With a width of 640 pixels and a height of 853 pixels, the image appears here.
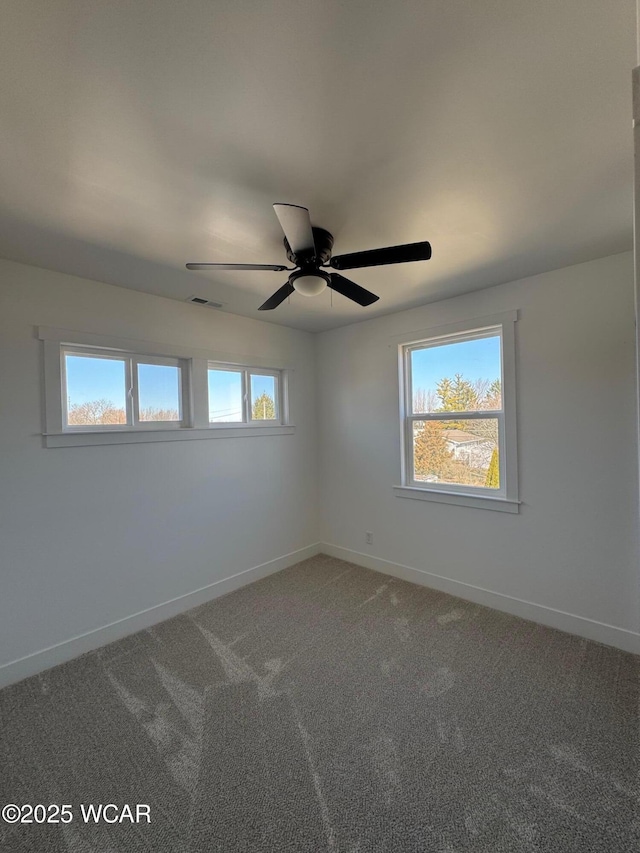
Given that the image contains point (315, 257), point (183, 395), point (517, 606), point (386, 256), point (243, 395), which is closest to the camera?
point (386, 256)

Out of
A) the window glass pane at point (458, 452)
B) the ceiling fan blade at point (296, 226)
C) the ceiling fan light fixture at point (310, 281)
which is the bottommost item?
the window glass pane at point (458, 452)

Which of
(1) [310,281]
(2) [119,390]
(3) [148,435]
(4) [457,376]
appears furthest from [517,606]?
(2) [119,390]

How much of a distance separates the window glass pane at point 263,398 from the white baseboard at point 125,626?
149 cm

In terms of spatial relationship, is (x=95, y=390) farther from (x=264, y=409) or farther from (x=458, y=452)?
(x=458, y=452)

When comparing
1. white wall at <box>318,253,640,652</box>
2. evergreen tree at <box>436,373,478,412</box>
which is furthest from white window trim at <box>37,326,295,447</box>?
evergreen tree at <box>436,373,478,412</box>

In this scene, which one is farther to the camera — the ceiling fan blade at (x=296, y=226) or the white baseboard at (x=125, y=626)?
the white baseboard at (x=125, y=626)

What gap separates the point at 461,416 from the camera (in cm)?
302

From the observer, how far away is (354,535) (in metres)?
3.74

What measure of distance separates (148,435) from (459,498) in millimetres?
2604

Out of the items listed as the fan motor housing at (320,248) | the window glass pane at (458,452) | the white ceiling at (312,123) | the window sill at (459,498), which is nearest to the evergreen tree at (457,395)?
the window glass pane at (458,452)

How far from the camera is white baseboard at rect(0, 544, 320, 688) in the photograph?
6.91 ft

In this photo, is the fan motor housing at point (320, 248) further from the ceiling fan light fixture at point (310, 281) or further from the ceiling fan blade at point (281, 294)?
the ceiling fan blade at point (281, 294)

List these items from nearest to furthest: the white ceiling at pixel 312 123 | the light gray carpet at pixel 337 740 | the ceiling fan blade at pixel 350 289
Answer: the white ceiling at pixel 312 123, the light gray carpet at pixel 337 740, the ceiling fan blade at pixel 350 289

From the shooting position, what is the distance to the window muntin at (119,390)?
2.43 metres
